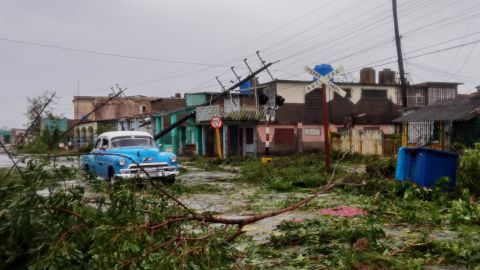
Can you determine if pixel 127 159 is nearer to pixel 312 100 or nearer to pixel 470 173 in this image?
pixel 470 173

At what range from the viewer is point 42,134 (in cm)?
705

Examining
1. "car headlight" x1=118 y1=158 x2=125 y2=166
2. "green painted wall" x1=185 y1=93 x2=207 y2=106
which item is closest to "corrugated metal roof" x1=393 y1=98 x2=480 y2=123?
"car headlight" x1=118 y1=158 x2=125 y2=166

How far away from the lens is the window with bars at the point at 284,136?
33.3 meters

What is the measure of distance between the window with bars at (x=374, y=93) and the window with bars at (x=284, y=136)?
6.69 meters

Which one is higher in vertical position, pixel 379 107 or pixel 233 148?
pixel 379 107

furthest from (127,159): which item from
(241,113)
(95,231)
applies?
(241,113)

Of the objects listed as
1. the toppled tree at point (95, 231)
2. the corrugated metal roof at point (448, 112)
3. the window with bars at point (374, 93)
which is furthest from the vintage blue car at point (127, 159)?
the window with bars at point (374, 93)

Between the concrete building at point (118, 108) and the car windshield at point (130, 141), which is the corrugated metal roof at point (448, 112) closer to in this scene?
the car windshield at point (130, 141)

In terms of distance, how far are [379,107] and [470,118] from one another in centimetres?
1565

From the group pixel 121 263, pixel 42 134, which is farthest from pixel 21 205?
pixel 42 134

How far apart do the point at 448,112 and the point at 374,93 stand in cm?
1355

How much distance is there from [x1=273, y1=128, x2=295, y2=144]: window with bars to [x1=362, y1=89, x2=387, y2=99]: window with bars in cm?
669

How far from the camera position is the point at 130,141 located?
16906mm

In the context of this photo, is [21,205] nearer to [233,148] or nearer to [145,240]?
[145,240]
